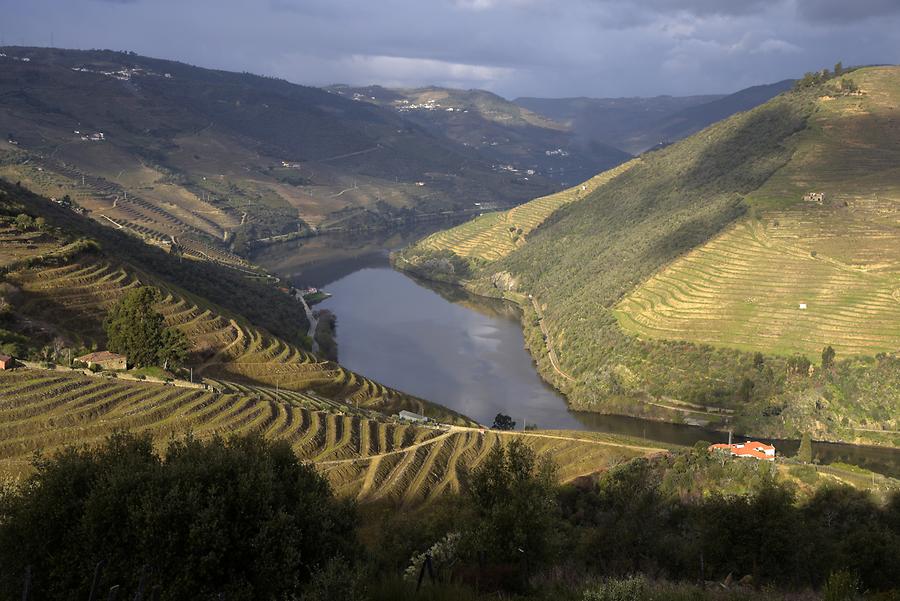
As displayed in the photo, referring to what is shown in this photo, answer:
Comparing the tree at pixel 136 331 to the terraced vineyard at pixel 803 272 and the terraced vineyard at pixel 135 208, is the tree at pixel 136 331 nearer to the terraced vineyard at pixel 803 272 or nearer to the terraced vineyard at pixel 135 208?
the terraced vineyard at pixel 803 272

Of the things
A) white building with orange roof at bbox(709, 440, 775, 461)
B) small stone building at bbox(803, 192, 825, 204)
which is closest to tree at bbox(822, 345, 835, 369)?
white building with orange roof at bbox(709, 440, 775, 461)

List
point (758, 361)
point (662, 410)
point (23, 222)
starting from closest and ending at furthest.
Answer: point (23, 222) → point (758, 361) → point (662, 410)

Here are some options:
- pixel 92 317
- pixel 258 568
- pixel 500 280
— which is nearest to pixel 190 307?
pixel 92 317

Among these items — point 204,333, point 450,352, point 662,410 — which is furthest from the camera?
point 450,352

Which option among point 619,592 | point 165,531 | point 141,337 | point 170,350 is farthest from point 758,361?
point 165,531

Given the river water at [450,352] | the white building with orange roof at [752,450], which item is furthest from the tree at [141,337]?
the white building with orange roof at [752,450]

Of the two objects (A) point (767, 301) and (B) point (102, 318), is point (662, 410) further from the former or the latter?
(B) point (102, 318)
